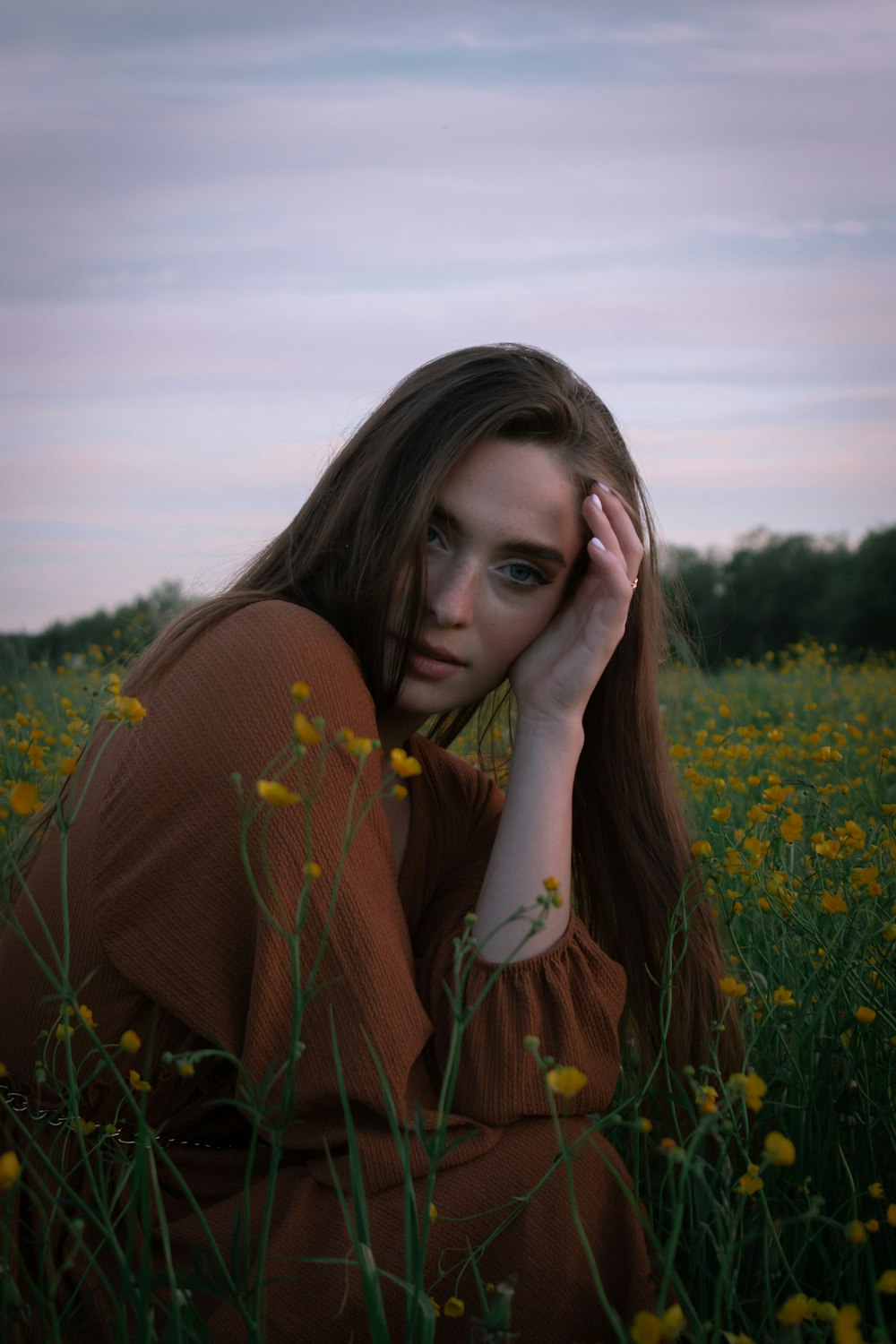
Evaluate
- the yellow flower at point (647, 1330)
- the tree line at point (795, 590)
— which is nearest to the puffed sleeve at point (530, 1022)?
the yellow flower at point (647, 1330)

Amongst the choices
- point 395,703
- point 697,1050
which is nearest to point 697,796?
point 697,1050

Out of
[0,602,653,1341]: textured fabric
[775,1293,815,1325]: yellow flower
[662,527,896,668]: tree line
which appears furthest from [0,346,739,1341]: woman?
[662,527,896,668]: tree line

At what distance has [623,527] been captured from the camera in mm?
2154

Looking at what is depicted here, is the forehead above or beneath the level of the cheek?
above

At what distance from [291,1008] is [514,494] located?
920 mm

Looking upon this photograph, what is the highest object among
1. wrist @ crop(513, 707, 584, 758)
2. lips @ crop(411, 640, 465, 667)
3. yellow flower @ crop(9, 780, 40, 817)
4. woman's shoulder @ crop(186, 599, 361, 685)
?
woman's shoulder @ crop(186, 599, 361, 685)

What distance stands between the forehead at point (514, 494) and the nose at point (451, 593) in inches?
3.3

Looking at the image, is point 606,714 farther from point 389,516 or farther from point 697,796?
point 697,796

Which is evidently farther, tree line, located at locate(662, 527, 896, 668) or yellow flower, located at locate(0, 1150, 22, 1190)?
tree line, located at locate(662, 527, 896, 668)

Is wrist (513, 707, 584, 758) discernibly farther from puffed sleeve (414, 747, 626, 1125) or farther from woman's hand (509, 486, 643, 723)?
A: puffed sleeve (414, 747, 626, 1125)

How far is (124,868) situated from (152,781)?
13 centimetres

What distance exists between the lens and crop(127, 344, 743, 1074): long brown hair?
75.9 inches

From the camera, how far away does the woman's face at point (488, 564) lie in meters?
1.96

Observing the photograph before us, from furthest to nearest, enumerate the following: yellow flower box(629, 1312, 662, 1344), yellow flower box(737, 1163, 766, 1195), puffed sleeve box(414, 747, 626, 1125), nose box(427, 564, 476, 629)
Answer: nose box(427, 564, 476, 629) → puffed sleeve box(414, 747, 626, 1125) → yellow flower box(737, 1163, 766, 1195) → yellow flower box(629, 1312, 662, 1344)
